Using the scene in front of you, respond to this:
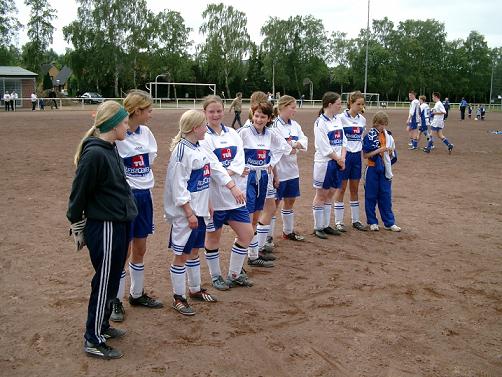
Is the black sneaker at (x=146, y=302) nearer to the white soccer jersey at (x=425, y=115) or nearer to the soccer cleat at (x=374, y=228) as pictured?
the soccer cleat at (x=374, y=228)

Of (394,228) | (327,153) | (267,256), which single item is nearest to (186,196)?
(267,256)

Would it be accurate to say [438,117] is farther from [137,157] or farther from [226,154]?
[137,157]

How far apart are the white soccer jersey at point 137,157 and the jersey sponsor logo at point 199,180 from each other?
40cm

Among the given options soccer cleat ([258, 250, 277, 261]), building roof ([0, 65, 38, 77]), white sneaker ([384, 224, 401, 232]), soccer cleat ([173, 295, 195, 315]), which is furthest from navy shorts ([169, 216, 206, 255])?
building roof ([0, 65, 38, 77])

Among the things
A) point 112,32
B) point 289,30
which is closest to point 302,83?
point 289,30

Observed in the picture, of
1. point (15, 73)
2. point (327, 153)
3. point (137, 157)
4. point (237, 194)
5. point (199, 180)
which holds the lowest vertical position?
point (237, 194)

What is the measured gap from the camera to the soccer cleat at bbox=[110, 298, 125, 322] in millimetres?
4672

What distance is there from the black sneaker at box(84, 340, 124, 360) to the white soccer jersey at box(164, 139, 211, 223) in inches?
53.6

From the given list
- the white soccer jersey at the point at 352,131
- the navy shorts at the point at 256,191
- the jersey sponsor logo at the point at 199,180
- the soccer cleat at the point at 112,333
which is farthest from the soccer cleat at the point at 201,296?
the white soccer jersey at the point at 352,131

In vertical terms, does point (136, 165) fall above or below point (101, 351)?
above

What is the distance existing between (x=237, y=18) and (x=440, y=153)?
2573 inches

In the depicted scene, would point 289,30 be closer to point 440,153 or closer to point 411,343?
point 440,153

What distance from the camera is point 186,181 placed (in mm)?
4781

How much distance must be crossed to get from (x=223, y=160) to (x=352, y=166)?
3.30 metres
